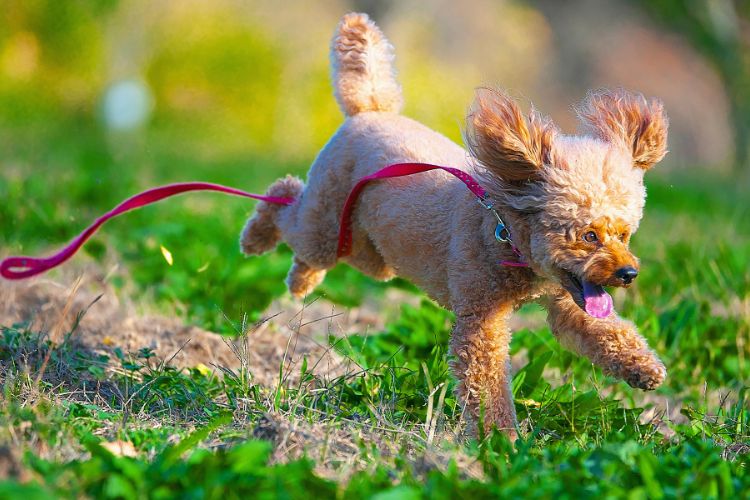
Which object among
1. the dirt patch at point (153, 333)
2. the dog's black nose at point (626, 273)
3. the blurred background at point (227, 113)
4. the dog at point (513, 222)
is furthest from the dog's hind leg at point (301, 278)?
the dog's black nose at point (626, 273)

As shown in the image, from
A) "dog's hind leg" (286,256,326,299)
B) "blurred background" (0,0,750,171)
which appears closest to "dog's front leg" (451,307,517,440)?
"dog's hind leg" (286,256,326,299)

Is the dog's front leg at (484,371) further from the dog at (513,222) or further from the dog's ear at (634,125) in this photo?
the dog's ear at (634,125)

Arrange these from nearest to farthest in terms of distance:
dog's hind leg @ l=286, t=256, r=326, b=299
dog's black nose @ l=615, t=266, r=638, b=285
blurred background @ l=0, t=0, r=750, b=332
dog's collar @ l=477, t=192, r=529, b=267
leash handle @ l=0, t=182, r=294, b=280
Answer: dog's black nose @ l=615, t=266, r=638, b=285 < dog's collar @ l=477, t=192, r=529, b=267 < leash handle @ l=0, t=182, r=294, b=280 < dog's hind leg @ l=286, t=256, r=326, b=299 < blurred background @ l=0, t=0, r=750, b=332

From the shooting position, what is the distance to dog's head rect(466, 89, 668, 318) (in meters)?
2.86

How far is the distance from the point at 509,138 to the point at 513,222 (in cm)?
29

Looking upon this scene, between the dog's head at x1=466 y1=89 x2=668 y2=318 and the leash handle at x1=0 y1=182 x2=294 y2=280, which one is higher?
the dog's head at x1=466 y1=89 x2=668 y2=318

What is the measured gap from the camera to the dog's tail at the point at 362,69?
13.2 feet

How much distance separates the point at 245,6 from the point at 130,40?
4556 millimetres

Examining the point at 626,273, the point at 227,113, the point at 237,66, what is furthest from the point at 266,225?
the point at 237,66

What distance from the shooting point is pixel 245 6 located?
18.5 metres

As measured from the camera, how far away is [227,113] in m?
18.2

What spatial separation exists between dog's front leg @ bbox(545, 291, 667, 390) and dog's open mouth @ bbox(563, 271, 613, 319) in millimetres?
250

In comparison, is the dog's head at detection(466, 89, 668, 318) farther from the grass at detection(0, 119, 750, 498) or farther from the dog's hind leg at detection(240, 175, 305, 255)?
the dog's hind leg at detection(240, 175, 305, 255)

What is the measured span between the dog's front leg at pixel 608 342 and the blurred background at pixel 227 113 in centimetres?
76
